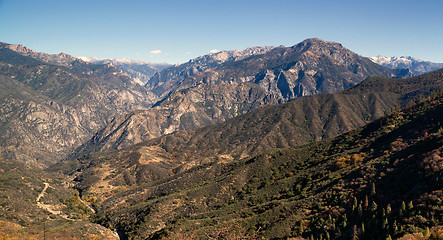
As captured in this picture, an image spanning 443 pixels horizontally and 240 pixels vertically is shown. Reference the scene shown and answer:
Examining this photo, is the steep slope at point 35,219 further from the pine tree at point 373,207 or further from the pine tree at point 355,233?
the pine tree at point 373,207

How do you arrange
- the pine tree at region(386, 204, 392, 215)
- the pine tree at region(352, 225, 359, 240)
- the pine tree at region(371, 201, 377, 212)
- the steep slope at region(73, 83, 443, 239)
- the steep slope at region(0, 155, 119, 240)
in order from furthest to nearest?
1. the steep slope at region(0, 155, 119, 240)
2. the pine tree at region(371, 201, 377, 212)
3. the steep slope at region(73, 83, 443, 239)
4. the pine tree at region(386, 204, 392, 215)
5. the pine tree at region(352, 225, 359, 240)

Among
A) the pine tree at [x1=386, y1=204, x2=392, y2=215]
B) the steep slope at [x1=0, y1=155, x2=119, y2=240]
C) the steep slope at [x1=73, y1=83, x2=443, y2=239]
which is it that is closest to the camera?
the pine tree at [x1=386, y1=204, x2=392, y2=215]

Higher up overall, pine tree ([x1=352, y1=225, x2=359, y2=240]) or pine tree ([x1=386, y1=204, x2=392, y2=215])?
pine tree ([x1=386, y1=204, x2=392, y2=215])

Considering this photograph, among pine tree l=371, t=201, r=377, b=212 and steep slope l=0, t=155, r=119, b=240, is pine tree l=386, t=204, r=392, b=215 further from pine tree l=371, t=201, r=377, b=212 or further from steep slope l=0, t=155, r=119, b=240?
steep slope l=0, t=155, r=119, b=240

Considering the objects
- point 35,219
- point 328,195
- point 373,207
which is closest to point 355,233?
point 373,207

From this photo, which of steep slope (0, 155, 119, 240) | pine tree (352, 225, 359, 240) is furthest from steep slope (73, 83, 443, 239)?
steep slope (0, 155, 119, 240)

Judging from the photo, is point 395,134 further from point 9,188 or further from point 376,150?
point 9,188

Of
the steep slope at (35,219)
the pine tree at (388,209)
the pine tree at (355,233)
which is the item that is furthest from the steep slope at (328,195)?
the steep slope at (35,219)

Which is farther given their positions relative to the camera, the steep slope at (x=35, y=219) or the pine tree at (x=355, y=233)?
the steep slope at (x=35, y=219)

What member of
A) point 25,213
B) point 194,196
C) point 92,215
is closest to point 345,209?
point 194,196

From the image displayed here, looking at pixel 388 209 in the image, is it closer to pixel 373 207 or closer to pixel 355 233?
pixel 373 207
